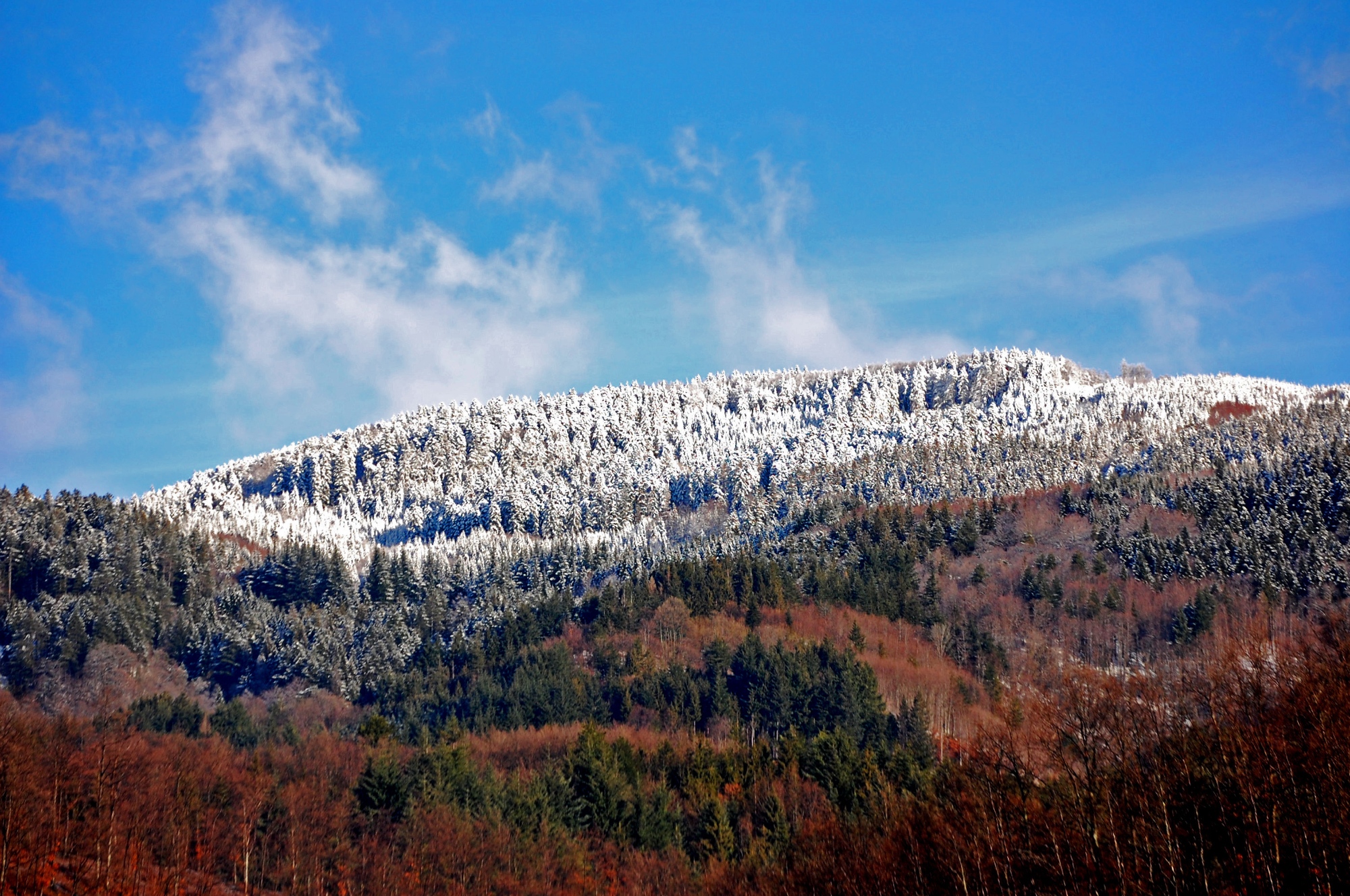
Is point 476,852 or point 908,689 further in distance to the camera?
point 908,689

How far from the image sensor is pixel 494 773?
87125 millimetres

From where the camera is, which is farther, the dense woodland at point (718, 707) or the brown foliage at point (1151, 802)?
the dense woodland at point (718, 707)

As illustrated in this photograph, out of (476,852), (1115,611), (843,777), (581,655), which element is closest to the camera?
(476,852)

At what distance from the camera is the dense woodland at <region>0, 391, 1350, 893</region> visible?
42.4m

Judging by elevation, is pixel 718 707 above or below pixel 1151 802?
below

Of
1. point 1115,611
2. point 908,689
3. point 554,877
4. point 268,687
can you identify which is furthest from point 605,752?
point 1115,611

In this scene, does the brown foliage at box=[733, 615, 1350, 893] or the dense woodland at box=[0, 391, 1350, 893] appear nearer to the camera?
the brown foliage at box=[733, 615, 1350, 893]

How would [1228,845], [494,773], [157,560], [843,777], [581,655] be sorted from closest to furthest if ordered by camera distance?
1. [1228,845]
2. [843,777]
3. [494,773]
4. [581,655]
5. [157,560]

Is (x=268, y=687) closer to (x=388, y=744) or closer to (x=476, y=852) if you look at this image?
(x=388, y=744)

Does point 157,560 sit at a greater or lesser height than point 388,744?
greater

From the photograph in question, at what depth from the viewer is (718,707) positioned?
4771 inches

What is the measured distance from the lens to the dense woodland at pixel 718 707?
42.4 m

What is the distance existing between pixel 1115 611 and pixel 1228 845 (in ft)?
419

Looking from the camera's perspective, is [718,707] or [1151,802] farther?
[718,707]
